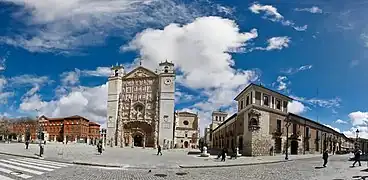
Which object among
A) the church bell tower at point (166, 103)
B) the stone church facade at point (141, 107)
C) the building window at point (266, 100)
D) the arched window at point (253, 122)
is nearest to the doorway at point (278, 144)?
the arched window at point (253, 122)

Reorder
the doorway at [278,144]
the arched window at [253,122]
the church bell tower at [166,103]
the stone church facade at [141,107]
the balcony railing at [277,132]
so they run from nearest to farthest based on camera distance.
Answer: the arched window at [253,122] → the balcony railing at [277,132] → the doorway at [278,144] → the church bell tower at [166,103] → the stone church facade at [141,107]

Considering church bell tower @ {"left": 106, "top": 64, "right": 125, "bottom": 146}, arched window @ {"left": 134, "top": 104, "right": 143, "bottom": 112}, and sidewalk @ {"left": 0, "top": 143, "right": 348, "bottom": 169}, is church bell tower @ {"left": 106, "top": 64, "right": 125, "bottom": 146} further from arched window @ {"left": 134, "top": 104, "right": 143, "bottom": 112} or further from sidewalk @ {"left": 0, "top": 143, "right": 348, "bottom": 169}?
sidewalk @ {"left": 0, "top": 143, "right": 348, "bottom": 169}

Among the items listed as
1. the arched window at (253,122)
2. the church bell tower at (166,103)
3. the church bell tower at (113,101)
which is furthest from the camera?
the church bell tower at (113,101)

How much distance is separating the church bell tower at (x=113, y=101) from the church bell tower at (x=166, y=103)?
11721mm

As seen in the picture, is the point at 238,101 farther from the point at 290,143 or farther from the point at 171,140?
the point at 171,140

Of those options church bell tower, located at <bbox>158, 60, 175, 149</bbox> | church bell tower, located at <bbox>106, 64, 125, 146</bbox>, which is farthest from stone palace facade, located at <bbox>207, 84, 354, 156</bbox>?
church bell tower, located at <bbox>106, 64, 125, 146</bbox>

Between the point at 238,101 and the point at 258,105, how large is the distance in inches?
372

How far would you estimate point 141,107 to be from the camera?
9331 centimetres

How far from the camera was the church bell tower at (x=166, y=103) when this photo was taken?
8769 centimetres

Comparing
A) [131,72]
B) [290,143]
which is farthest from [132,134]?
[290,143]

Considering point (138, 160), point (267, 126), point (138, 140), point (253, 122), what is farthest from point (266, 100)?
point (138, 140)

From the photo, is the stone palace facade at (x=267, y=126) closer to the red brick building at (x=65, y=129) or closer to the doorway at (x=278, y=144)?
the doorway at (x=278, y=144)

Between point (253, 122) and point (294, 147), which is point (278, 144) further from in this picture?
point (253, 122)

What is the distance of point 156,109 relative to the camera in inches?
3570
